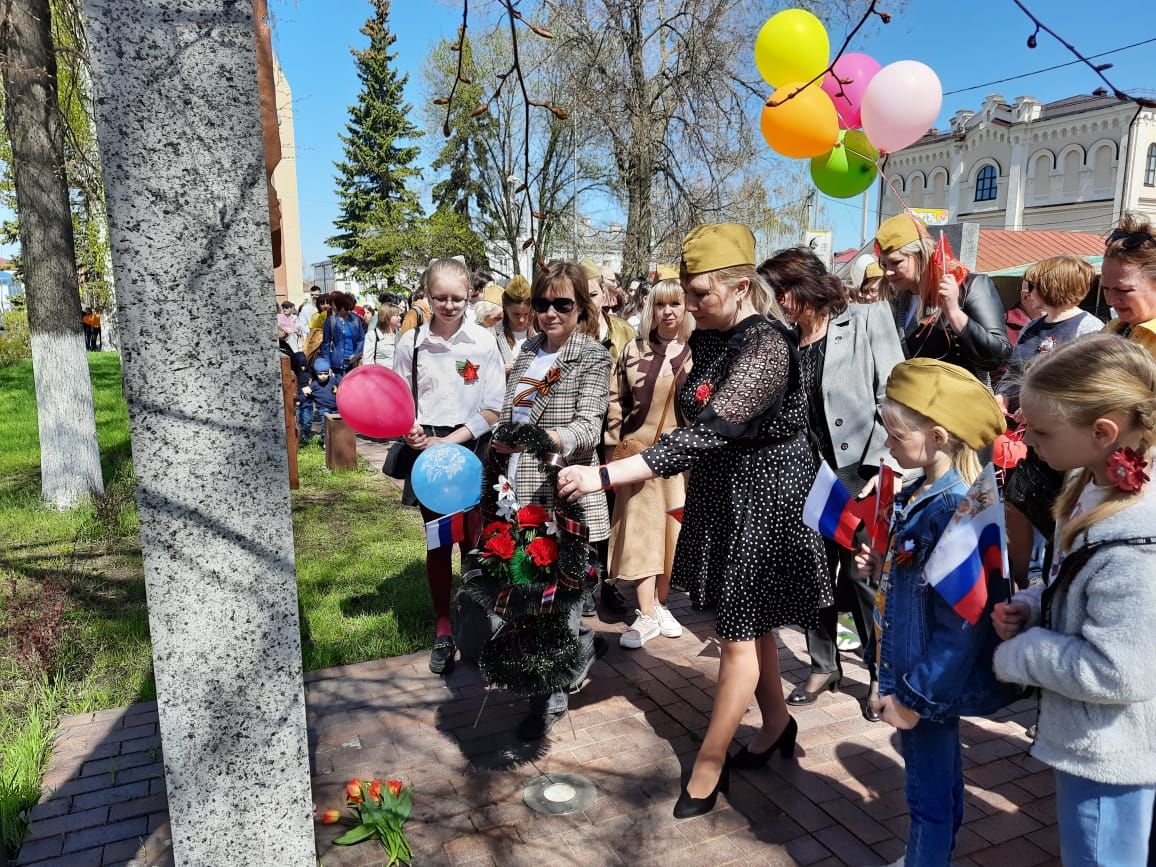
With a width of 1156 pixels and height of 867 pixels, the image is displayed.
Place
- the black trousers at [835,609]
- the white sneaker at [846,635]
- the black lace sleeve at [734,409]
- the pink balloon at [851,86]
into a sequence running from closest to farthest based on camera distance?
the black lace sleeve at [734,409] → the black trousers at [835,609] → the white sneaker at [846,635] → the pink balloon at [851,86]

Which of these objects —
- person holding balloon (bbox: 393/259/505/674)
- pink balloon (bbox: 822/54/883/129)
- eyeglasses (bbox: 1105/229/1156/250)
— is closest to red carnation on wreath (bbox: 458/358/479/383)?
person holding balloon (bbox: 393/259/505/674)

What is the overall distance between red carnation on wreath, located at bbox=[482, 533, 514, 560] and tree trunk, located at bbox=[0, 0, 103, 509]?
5.42m

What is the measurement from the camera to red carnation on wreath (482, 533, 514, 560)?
289 cm

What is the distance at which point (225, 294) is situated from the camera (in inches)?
71.7

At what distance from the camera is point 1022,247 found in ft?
65.5

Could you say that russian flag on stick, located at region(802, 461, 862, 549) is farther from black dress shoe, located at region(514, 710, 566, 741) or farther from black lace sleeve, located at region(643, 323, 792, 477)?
black dress shoe, located at region(514, 710, 566, 741)

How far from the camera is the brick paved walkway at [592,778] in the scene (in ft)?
8.46

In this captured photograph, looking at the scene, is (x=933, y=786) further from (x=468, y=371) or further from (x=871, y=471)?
(x=468, y=371)

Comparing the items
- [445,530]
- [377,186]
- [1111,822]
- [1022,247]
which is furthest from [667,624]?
[377,186]

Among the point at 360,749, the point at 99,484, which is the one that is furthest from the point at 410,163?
the point at 360,749

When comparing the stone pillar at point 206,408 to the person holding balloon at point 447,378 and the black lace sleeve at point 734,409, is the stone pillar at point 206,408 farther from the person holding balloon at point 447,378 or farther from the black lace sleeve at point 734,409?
the person holding balloon at point 447,378

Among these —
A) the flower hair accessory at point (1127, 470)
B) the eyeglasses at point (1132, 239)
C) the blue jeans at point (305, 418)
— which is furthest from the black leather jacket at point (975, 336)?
the blue jeans at point (305, 418)

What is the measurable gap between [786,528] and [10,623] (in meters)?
4.30

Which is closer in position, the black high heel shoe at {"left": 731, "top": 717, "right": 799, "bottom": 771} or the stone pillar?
the stone pillar
